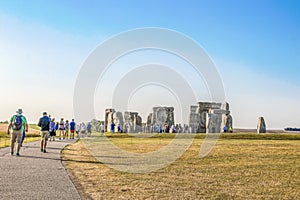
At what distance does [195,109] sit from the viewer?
5741cm

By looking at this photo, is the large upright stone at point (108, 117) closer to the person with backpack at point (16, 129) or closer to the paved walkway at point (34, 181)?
the person with backpack at point (16, 129)

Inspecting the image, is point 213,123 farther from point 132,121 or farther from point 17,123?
point 17,123

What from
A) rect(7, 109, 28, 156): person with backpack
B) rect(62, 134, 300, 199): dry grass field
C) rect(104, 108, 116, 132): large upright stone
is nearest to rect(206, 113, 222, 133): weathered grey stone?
rect(104, 108, 116, 132): large upright stone

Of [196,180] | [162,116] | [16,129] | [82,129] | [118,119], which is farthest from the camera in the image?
[162,116]

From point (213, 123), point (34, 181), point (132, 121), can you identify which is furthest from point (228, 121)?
point (34, 181)

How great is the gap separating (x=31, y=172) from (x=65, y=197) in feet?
Result: 13.3

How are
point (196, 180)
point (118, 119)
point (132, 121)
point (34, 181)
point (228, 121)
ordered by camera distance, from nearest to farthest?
1. point (34, 181)
2. point (196, 180)
3. point (228, 121)
4. point (132, 121)
5. point (118, 119)

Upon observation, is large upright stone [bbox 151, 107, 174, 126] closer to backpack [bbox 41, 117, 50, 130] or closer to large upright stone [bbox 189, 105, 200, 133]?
large upright stone [bbox 189, 105, 200, 133]

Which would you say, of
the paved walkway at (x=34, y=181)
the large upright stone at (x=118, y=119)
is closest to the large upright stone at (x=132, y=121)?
the large upright stone at (x=118, y=119)

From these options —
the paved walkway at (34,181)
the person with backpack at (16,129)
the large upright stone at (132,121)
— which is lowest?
the paved walkway at (34,181)

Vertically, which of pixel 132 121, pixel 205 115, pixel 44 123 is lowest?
pixel 44 123

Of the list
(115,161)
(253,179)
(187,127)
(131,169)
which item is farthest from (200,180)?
(187,127)

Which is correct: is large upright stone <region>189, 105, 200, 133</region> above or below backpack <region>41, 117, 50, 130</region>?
above

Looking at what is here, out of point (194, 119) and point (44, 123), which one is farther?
point (194, 119)
